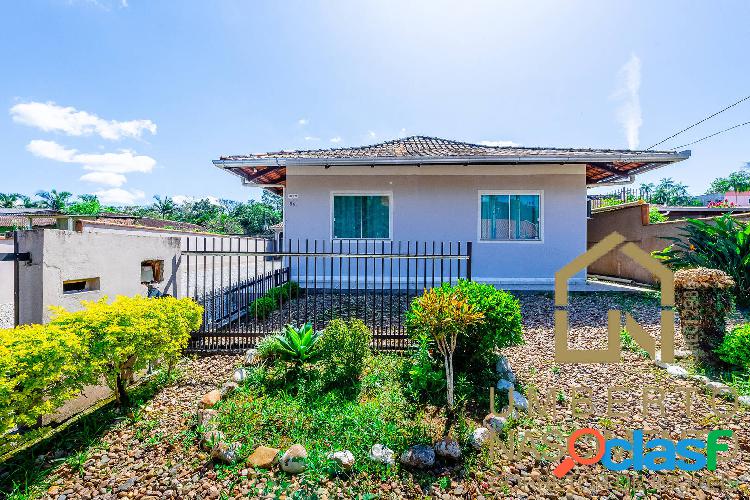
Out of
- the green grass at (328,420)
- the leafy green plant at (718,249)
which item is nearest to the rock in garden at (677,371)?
the green grass at (328,420)

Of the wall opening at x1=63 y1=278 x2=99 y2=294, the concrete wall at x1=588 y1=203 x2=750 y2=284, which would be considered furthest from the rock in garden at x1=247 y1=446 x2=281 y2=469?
the concrete wall at x1=588 y1=203 x2=750 y2=284

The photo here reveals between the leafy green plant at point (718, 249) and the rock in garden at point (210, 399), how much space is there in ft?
30.3

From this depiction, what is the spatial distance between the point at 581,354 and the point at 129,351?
207 inches

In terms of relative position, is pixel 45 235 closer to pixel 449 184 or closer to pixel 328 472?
pixel 328 472

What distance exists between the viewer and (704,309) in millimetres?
3949

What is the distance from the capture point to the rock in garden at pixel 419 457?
98.5 inches

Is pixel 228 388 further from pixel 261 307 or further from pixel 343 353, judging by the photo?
pixel 261 307

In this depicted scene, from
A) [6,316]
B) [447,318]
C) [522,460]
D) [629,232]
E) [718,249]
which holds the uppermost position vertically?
[629,232]

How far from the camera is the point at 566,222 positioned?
28.4ft

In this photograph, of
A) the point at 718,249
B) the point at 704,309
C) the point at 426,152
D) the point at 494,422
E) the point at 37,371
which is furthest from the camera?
the point at 426,152

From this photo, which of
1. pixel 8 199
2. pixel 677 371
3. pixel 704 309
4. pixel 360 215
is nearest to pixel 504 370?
pixel 677 371

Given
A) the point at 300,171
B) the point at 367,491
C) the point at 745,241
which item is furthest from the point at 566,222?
the point at 367,491

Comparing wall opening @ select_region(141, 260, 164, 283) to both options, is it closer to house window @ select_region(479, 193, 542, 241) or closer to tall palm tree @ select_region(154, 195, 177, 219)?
house window @ select_region(479, 193, 542, 241)

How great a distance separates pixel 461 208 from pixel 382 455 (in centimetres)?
714
